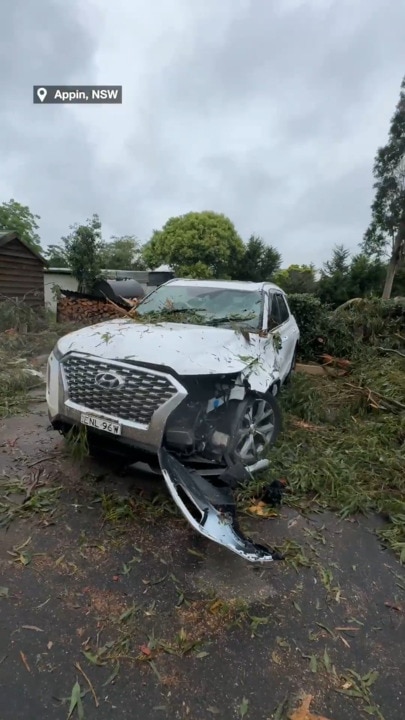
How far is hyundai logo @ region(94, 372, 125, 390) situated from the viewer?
2756 mm

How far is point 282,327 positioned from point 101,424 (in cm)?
304

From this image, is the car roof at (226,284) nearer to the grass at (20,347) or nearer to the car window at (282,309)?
the car window at (282,309)

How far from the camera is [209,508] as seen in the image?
2457 millimetres

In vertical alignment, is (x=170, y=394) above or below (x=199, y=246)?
below

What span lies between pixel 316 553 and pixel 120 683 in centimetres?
149

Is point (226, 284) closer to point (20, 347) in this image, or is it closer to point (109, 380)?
point (109, 380)

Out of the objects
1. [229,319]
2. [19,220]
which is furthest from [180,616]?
[19,220]

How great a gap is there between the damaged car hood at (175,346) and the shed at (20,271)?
26.1 feet

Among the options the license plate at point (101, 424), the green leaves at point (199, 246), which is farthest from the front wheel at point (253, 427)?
the green leaves at point (199, 246)

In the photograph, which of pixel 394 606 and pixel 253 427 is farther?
pixel 253 427

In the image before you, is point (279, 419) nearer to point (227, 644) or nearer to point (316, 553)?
point (316, 553)

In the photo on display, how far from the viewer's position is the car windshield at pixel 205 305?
403cm

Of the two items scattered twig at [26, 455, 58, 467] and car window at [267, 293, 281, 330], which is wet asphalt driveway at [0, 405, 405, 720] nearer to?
scattered twig at [26, 455, 58, 467]

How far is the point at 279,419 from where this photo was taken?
3.66 m
